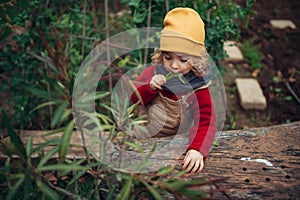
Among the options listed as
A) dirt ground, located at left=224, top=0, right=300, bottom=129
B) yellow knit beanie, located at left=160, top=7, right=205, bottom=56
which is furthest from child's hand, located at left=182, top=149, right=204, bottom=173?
dirt ground, located at left=224, top=0, right=300, bottom=129

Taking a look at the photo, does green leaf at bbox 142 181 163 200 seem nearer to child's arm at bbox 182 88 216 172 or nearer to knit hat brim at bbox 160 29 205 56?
child's arm at bbox 182 88 216 172

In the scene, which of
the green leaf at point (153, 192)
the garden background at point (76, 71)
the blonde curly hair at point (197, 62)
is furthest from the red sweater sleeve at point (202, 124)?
the green leaf at point (153, 192)

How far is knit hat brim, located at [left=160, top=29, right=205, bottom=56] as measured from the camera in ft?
6.25

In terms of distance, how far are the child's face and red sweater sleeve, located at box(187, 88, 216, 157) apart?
0.18 metres

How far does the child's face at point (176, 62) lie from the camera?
1963mm

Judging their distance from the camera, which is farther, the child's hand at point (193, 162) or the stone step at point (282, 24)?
the stone step at point (282, 24)

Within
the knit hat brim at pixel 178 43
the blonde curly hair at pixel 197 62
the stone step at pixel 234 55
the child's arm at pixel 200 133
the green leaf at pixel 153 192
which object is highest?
the knit hat brim at pixel 178 43

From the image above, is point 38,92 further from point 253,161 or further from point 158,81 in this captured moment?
point 253,161

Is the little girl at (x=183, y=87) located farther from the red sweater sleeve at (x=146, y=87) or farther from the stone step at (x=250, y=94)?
the stone step at (x=250, y=94)

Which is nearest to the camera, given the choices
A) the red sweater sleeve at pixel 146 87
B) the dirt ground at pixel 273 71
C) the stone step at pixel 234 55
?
the red sweater sleeve at pixel 146 87

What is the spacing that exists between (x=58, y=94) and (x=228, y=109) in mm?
2522

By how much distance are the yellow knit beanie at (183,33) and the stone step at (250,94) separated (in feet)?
6.14

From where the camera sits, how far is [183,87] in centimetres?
209

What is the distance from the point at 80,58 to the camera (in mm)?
3232
